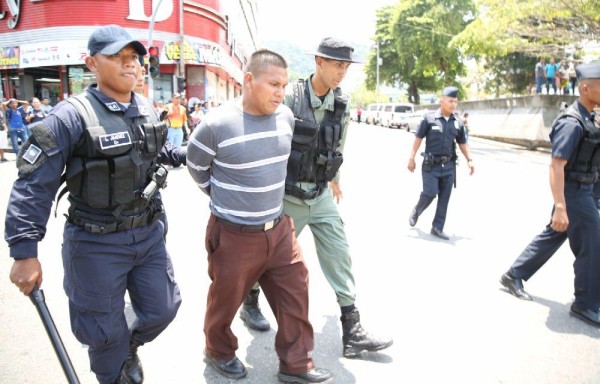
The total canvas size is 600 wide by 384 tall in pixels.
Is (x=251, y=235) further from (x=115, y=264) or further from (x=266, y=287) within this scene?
(x=115, y=264)

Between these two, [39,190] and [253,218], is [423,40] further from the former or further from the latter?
[39,190]

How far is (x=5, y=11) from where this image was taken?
85.8ft

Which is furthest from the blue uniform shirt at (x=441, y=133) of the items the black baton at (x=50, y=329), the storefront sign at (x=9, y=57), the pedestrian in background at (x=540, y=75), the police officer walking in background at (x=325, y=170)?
the storefront sign at (x=9, y=57)

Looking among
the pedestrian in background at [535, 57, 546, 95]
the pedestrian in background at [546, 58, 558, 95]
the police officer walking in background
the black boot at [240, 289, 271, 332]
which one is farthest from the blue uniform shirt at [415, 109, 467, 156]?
the pedestrian in background at [535, 57, 546, 95]

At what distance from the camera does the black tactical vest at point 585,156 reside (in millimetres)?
3684

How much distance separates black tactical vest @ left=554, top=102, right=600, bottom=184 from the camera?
3684 millimetres

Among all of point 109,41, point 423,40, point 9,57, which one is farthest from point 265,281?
point 423,40

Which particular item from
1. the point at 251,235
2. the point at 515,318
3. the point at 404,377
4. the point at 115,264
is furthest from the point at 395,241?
the point at 115,264

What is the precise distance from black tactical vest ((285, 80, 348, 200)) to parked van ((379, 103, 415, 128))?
29.9m

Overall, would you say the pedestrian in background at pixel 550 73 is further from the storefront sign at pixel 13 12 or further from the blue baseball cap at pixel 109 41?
Result: the storefront sign at pixel 13 12

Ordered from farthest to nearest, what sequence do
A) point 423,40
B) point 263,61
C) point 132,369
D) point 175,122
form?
point 423,40 < point 175,122 < point 132,369 < point 263,61

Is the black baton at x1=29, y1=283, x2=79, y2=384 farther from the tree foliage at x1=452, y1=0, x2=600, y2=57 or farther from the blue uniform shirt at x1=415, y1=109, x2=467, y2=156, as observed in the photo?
the tree foliage at x1=452, y1=0, x2=600, y2=57

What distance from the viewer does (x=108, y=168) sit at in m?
2.44

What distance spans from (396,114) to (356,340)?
3143 cm
